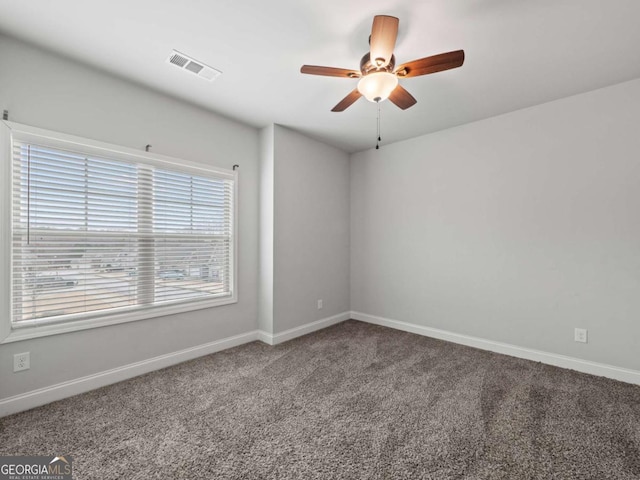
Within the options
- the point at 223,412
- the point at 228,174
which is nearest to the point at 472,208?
the point at 228,174

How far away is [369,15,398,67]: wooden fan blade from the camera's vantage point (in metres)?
1.63

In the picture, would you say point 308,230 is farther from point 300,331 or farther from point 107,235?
point 107,235

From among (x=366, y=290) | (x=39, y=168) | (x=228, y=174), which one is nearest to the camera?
(x=39, y=168)

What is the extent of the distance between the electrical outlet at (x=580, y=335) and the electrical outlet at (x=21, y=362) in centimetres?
461

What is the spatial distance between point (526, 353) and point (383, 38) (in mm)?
3269

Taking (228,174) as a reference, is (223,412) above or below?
below

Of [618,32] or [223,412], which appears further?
[223,412]

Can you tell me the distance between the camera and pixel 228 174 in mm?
3434

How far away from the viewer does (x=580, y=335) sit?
2.88 m

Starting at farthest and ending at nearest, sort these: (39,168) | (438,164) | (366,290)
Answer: (366,290) < (438,164) < (39,168)

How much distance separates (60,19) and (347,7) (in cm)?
183

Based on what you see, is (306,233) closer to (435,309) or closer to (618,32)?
(435,309)

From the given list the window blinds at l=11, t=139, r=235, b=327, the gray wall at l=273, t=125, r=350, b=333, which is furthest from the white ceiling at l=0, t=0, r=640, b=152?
the gray wall at l=273, t=125, r=350, b=333

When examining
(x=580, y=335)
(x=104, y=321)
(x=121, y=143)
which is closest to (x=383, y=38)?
(x=121, y=143)
